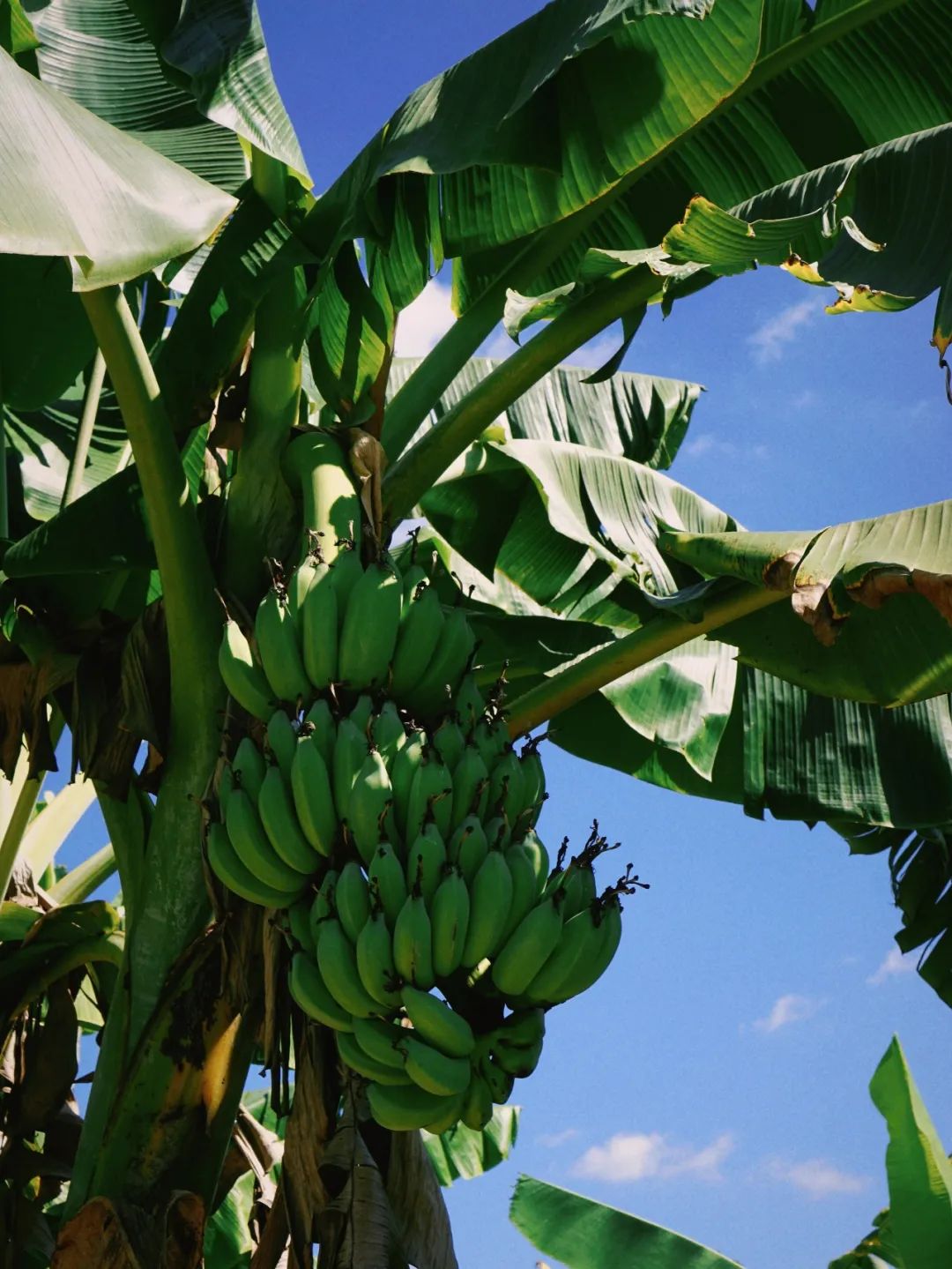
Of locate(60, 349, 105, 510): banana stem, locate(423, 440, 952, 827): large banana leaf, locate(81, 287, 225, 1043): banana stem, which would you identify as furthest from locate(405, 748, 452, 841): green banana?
locate(60, 349, 105, 510): banana stem

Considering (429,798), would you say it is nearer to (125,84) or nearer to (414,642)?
(414,642)

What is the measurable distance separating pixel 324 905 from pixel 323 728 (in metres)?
0.22

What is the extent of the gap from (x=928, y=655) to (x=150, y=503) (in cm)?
124

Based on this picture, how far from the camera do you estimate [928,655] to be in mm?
2158

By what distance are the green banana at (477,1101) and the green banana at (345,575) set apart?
589 mm

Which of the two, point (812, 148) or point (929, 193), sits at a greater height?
point (812, 148)

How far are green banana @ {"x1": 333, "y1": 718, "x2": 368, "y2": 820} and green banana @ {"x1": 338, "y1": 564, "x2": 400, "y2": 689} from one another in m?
0.11

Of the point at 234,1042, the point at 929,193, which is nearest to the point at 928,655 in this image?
the point at 929,193

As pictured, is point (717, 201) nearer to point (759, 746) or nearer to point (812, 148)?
point (812, 148)

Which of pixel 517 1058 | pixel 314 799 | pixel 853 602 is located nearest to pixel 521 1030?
pixel 517 1058

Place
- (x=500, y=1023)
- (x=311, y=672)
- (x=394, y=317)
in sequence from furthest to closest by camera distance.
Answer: (x=394, y=317) < (x=311, y=672) < (x=500, y=1023)

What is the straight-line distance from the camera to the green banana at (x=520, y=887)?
1543mm

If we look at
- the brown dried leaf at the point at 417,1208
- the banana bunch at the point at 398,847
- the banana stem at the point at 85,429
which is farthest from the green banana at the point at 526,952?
the banana stem at the point at 85,429

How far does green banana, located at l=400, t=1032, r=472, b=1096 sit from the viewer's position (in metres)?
1.43
